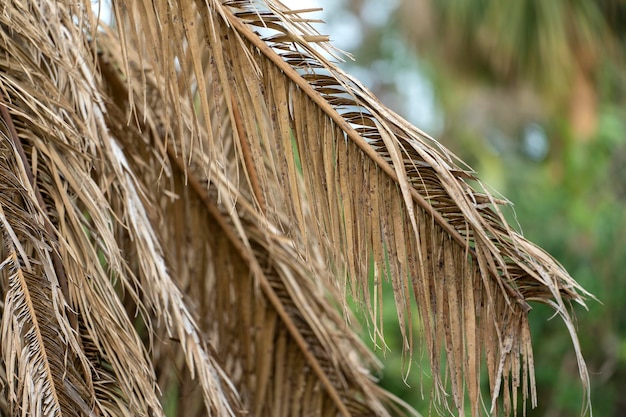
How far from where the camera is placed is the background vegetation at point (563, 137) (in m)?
6.01

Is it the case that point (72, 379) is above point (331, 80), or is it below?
below

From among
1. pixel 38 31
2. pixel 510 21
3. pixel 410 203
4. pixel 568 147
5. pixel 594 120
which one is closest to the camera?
pixel 410 203

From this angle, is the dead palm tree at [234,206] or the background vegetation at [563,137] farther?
the background vegetation at [563,137]

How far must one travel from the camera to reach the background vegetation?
19.7 ft

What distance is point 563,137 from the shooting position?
7.33m

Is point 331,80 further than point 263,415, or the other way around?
point 263,415

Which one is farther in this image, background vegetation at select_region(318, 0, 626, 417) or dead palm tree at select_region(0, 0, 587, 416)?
background vegetation at select_region(318, 0, 626, 417)

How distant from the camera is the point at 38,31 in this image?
5.11 feet

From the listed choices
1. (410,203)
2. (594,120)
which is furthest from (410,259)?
(594,120)

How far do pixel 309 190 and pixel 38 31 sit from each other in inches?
26.6

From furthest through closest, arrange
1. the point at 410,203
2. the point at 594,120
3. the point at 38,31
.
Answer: the point at 594,120 < the point at 38,31 < the point at 410,203

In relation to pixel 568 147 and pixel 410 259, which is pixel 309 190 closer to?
pixel 410 259

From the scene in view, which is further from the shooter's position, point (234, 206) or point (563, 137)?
point (563, 137)

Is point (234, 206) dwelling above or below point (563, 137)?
below
